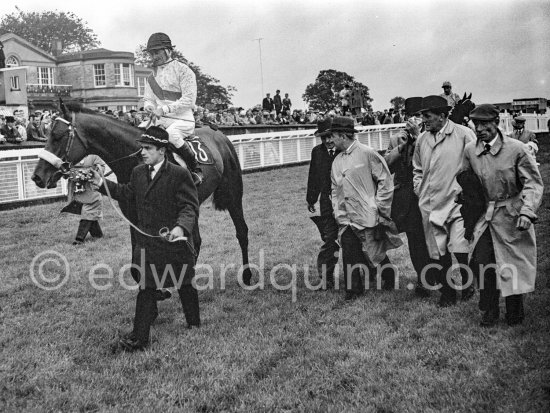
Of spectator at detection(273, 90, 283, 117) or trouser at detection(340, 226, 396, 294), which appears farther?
spectator at detection(273, 90, 283, 117)

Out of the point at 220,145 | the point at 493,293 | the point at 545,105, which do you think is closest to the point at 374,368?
the point at 493,293

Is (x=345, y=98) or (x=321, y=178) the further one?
(x=345, y=98)

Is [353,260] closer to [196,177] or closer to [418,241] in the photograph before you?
[418,241]

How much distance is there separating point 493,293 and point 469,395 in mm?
1596

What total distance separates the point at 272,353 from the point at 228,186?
11.3 feet

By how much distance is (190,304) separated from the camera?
220 inches

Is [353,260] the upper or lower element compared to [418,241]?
lower

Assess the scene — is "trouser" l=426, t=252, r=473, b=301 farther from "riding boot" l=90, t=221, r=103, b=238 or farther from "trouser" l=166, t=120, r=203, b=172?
"riding boot" l=90, t=221, r=103, b=238

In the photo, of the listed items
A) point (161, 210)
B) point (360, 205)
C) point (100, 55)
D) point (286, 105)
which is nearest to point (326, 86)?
point (100, 55)

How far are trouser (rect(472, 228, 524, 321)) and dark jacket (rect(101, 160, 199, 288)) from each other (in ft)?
8.53

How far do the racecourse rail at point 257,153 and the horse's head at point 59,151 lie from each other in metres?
4.62

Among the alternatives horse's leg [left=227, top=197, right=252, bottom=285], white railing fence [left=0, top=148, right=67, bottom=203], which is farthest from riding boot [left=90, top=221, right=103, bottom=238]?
white railing fence [left=0, top=148, right=67, bottom=203]

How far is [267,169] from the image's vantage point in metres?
21.0

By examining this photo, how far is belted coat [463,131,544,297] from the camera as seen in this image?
5.16 m
